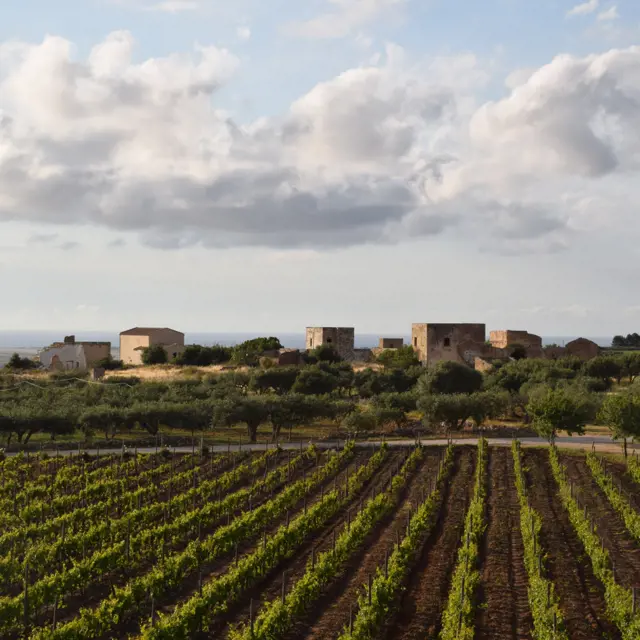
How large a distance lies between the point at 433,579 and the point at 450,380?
36824 millimetres

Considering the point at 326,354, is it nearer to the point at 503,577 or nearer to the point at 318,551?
the point at 318,551

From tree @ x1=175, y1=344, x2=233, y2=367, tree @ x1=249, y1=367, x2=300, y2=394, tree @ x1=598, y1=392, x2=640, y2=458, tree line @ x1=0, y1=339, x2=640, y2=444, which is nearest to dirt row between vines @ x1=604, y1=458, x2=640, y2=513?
tree @ x1=598, y1=392, x2=640, y2=458

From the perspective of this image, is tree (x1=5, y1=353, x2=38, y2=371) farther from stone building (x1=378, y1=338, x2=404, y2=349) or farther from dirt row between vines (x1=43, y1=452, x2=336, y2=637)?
dirt row between vines (x1=43, y1=452, x2=336, y2=637)

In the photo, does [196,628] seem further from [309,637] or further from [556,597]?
[556,597]

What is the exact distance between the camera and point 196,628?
15719 millimetres

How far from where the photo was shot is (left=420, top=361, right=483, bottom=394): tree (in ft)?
178

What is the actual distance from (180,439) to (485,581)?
26456mm

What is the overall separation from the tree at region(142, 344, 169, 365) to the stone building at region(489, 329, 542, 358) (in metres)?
33.8

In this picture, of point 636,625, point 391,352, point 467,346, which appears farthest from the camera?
point 391,352

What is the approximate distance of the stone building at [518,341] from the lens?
241ft

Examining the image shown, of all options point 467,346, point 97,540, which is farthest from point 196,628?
point 467,346

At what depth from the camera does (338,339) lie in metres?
82.3

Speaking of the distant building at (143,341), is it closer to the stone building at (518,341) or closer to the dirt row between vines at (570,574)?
the stone building at (518,341)

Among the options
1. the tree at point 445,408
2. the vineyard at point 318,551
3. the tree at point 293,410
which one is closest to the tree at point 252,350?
the tree at point 293,410
